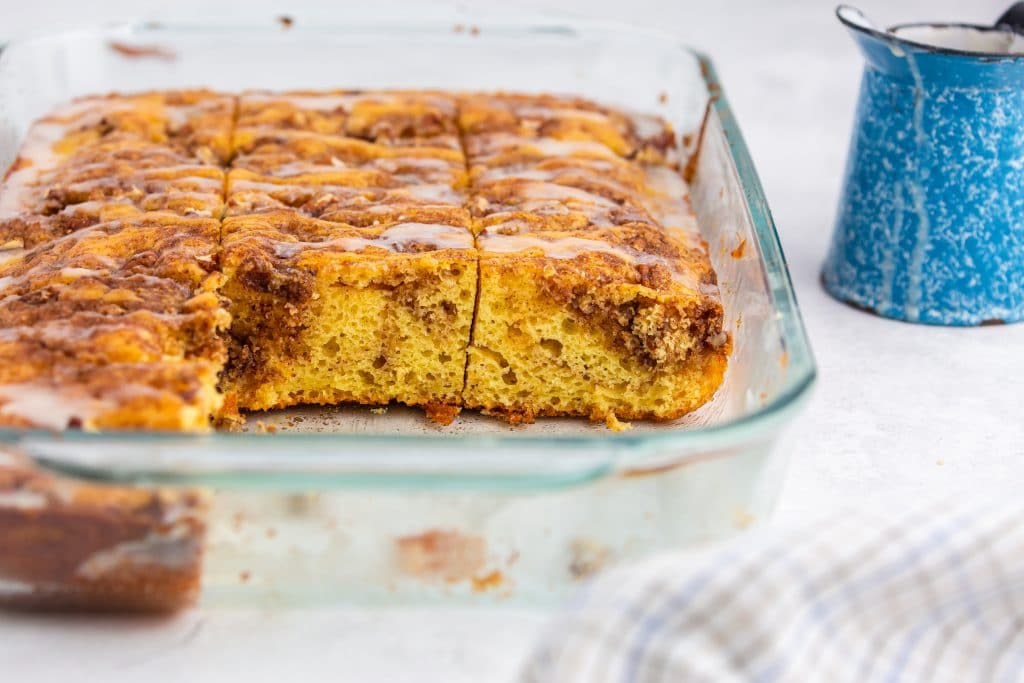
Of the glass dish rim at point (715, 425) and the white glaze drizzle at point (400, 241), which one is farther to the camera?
the white glaze drizzle at point (400, 241)

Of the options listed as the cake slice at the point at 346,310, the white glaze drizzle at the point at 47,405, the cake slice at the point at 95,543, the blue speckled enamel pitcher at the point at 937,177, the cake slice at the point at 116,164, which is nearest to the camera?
the cake slice at the point at 95,543

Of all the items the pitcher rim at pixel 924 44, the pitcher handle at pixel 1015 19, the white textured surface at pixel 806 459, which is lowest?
the white textured surface at pixel 806 459

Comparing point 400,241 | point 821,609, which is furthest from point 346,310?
point 821,609

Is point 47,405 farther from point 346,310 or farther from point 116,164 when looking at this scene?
point 116,164

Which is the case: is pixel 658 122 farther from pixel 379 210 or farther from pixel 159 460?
pixel 159 460

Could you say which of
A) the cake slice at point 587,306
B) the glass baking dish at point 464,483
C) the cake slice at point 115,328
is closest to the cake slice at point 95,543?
the glass baking dish at point 464,483

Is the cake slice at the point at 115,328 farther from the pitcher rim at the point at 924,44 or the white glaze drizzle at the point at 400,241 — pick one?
the pitcher rim at the point at 924,44

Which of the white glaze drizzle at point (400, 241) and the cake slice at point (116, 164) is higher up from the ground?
the white glaze drizzle at point (400, 241)

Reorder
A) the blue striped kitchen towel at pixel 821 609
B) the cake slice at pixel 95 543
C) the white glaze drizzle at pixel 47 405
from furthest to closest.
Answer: the white glaze drizzle at pixel 47 405 < the cake slice at pixel 95 543 < the blue striped kitchen towel at pixel 821 609
